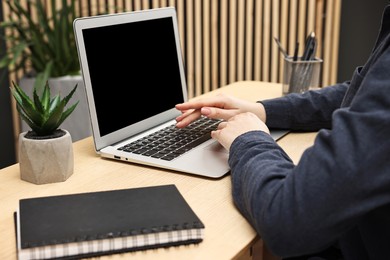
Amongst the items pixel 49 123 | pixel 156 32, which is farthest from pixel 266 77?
pixel 49 123

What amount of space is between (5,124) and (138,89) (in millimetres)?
2320

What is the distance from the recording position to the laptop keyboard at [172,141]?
122 centimetres

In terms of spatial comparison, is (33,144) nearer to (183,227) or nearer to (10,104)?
(183,227)

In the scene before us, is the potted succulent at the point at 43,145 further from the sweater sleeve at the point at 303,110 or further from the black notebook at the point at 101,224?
the sweater sleeve at the point at 303,110

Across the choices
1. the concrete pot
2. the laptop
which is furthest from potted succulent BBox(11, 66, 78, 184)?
the laptop

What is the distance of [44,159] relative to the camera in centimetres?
109

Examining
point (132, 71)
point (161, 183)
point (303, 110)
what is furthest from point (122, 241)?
point (303, 110)

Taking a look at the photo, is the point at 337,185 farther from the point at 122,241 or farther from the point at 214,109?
the point at 214,109

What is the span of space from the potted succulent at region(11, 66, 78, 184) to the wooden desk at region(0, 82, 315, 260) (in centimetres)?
2

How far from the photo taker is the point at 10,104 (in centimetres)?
348

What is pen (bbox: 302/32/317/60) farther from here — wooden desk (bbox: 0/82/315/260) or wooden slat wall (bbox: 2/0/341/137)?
wooden slat wall (bbox: 2/0/341/137)

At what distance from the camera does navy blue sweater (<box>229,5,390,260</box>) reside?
2.51 feet

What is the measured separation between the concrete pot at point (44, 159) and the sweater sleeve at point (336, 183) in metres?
0.42

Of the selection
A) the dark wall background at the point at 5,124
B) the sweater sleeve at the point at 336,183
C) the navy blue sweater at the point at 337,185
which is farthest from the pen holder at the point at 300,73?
Result: the dark wall background at the point at 5,124
